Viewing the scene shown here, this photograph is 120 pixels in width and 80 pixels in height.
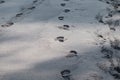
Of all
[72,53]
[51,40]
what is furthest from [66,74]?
[51,40]

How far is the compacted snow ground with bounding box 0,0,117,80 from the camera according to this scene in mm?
2928

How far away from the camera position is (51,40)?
3477mm

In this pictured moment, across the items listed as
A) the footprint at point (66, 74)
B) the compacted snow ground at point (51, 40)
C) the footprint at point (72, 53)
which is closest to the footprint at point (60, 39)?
the compacted snow ground at point (51, 40)

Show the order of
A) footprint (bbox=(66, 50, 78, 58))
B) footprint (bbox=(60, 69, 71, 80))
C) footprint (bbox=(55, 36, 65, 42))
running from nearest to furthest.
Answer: footprint (bbox=(60, 69, 71, 80)), footprint (bbox=(66, 50, 78, 58)), footprint (bbox=(55, 36, 65, 42))

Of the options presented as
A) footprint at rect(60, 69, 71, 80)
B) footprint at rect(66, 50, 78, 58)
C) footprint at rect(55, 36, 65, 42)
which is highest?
footprint at rect(55, 36, 65, 42)

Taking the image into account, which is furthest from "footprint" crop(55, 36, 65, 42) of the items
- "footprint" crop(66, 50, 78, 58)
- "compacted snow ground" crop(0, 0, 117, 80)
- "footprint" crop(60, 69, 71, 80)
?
"footprint" crop(60, 69, 71, 80)

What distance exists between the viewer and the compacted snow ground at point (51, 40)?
2.93m

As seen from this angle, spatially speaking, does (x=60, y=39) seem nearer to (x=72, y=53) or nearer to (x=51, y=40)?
(x=51, y=40)

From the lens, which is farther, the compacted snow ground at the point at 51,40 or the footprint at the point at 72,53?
the footprint at the point at 72,53

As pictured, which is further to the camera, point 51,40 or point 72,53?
point 51,40

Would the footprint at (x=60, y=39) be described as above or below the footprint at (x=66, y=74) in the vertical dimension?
above

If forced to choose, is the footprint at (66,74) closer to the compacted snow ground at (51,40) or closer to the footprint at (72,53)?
the compacted snow ground at (51,40)

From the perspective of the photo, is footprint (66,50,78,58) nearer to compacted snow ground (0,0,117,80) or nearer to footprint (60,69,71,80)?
compacted snow ground (0,0,117,80)

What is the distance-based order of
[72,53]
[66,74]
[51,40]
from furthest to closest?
[51,40] < [72,53] < [66,74]
